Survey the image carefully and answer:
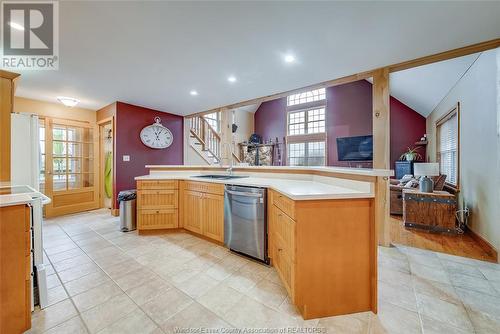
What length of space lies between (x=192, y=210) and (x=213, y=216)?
1.49 ft

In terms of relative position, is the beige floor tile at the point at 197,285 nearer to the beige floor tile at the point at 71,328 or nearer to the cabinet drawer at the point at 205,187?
the beige floor tile at the point at 71,328

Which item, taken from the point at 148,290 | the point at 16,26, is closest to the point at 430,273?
the point at 148,290

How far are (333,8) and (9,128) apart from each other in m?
2.83

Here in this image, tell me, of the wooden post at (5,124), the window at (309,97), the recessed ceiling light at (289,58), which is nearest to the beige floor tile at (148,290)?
the wooden post at (5,124)

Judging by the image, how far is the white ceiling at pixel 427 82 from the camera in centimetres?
301

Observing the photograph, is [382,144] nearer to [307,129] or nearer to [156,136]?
[156,136]

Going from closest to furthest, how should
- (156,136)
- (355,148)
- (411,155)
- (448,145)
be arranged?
1. (448,145)
2. (156,136)
3. (411,155)
4. (355,148)

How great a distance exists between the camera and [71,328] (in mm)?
1324

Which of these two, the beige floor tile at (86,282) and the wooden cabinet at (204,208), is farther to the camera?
the wooden cabinet at (204,208)

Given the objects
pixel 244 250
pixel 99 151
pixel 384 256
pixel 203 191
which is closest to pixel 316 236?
pixel 244 250

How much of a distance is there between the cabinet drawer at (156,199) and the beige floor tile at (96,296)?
127 cm

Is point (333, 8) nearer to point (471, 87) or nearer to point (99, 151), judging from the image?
point (471, 87)

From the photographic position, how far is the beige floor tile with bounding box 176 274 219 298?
1.69 meters

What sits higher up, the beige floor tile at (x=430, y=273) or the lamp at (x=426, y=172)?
the lamp at (x=426, y=172)
